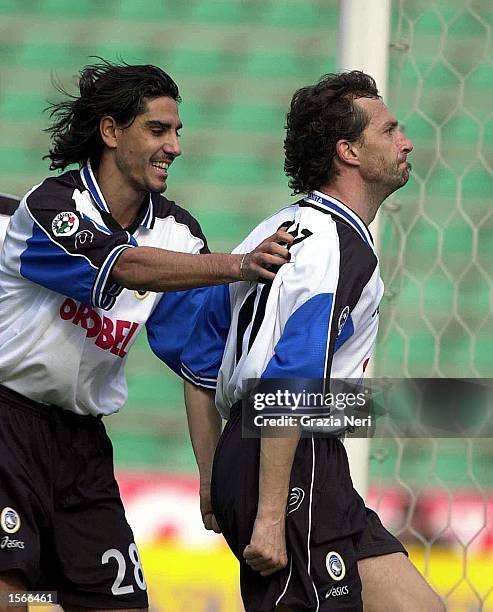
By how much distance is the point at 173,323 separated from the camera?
3016 millimetres

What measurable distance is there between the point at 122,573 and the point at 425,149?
3.32m

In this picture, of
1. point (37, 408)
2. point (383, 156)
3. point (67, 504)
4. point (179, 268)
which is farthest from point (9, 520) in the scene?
point (383, 156)

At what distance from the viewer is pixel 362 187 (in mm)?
2641

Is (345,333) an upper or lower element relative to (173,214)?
lower

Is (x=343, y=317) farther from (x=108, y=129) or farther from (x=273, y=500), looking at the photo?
(x=108, y=129)

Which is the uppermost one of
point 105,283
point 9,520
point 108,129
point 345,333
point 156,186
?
point 108,129

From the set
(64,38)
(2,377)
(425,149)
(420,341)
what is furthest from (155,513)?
(64,38)

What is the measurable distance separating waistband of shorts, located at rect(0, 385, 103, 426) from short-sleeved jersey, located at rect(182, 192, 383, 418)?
45cm

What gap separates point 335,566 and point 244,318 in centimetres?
52

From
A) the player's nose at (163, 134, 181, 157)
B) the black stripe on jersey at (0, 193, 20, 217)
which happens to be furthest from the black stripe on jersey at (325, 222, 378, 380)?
the black stripe on jersey at (0, 193, 20, 217)

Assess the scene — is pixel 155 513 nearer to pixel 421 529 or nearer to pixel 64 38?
pixel 421 529

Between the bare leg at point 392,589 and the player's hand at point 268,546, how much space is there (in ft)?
0.83

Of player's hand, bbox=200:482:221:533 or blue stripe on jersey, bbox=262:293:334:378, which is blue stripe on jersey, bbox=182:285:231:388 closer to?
player's hand, bbox=200:482:221:533

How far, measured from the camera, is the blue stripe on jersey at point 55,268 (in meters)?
2.73
